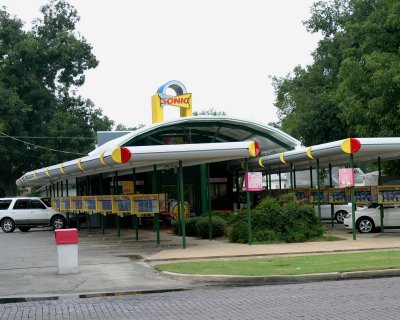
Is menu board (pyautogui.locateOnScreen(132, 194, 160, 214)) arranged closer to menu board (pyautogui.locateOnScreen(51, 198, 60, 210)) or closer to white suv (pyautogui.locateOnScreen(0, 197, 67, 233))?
menu board (pyautogui.locateOnScreen(51, 198, 60, 210))

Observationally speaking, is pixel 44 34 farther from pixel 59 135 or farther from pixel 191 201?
pixel 191 201

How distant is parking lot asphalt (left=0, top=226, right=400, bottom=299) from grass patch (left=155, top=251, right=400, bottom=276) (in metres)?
0.47

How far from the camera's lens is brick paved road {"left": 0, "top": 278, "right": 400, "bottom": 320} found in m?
9.20

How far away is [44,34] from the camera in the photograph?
56.4 m

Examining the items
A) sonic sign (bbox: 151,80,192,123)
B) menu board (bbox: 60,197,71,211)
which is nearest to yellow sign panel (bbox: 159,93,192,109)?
sonic sign (bbox: 151,80,192,123)

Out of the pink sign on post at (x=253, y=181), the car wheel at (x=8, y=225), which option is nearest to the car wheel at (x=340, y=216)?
the pink sign on post at (x=253, y=181)

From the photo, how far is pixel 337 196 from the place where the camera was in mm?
26188

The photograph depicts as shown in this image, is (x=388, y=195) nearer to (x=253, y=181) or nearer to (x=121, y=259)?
(x=253, y=181)

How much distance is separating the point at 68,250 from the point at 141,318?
6.26 meters

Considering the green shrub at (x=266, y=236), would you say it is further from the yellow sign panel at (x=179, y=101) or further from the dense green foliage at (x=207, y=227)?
the yellow sign panel at (x=179, y=101)

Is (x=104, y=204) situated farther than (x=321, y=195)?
No

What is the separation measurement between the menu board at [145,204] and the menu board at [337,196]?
29.1 feet

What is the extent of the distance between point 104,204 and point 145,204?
4764 mm

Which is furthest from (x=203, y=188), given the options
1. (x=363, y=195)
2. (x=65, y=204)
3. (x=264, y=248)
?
(x=264, y=248)
